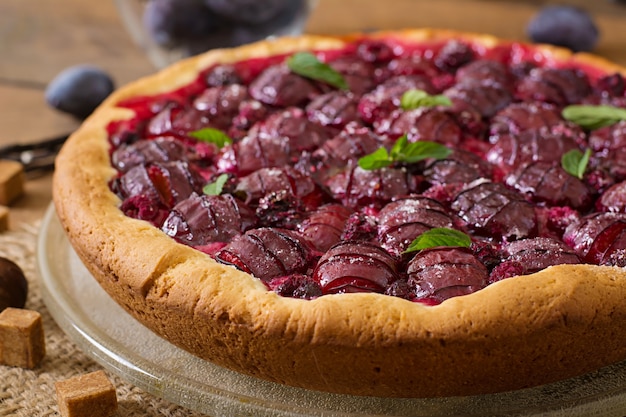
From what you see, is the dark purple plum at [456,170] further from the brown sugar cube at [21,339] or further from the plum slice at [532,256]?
the brown sugar cube at [21,339]

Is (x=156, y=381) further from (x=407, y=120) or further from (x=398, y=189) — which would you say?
(x=407, y=120)

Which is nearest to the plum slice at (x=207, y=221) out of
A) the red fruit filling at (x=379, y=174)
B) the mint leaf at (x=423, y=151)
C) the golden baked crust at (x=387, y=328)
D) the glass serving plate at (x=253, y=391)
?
the red fruit filling at (x=379, y=174)

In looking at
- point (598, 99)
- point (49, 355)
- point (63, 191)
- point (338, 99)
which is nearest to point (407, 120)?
point (338, 99)

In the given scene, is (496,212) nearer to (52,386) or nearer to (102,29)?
(52,386)

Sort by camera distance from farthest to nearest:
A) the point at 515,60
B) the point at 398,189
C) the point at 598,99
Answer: the point at 515,60 < the point at 598,99 < the point at 398,189

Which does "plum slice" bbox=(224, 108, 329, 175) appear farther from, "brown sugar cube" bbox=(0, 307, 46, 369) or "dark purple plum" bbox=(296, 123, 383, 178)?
"brown sugar cube" bbox=(0, 307, 46, 369)
